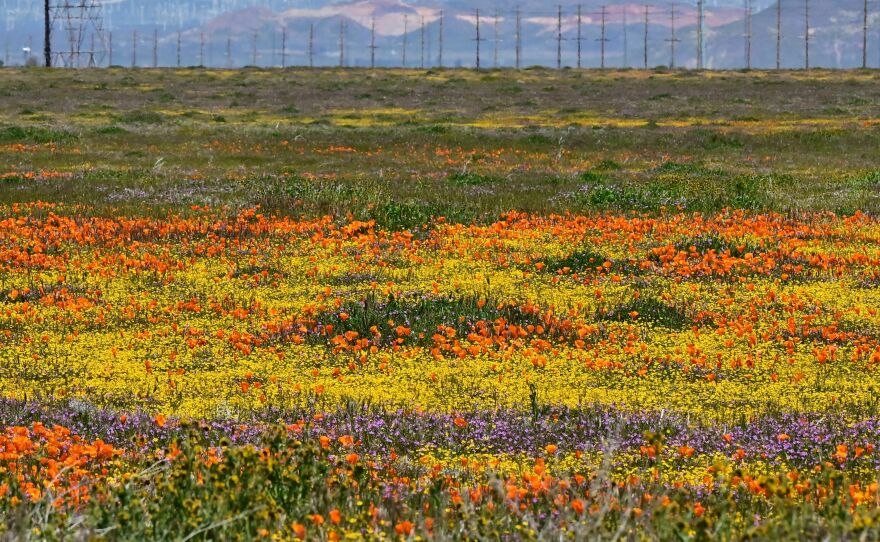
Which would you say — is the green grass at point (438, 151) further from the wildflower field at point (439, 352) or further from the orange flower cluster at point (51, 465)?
the orange flower cluster at point (51, 465)

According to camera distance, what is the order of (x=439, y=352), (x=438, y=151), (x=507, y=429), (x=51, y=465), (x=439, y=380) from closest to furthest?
(x=51, y=465), (x=507, y=429), (x=439, y=380), (x=439, y=352), (x=438, y=151)

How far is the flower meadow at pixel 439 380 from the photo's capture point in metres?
5.18

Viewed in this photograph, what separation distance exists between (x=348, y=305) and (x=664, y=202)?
1072cm

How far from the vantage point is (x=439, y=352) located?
10.1 metres

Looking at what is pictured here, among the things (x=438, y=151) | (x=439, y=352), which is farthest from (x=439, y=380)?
(x=438, y=151)

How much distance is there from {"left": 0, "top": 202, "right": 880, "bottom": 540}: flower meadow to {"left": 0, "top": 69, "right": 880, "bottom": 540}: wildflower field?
40 millimetres

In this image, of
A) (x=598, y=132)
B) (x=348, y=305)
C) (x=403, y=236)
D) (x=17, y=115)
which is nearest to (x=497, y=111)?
(x=598, y=132)

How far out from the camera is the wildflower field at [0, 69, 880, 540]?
529 cm

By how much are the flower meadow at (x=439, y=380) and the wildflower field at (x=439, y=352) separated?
0.13 ft

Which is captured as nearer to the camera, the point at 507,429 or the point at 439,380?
the point at 507,429

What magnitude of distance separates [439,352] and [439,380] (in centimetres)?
53

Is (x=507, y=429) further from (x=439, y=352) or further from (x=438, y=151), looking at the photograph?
(x=438, y=151)

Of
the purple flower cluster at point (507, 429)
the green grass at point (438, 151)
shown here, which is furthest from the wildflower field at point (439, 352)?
the green grass at point (438, 151)

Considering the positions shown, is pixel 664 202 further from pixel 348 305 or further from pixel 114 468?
pixel 114 468
